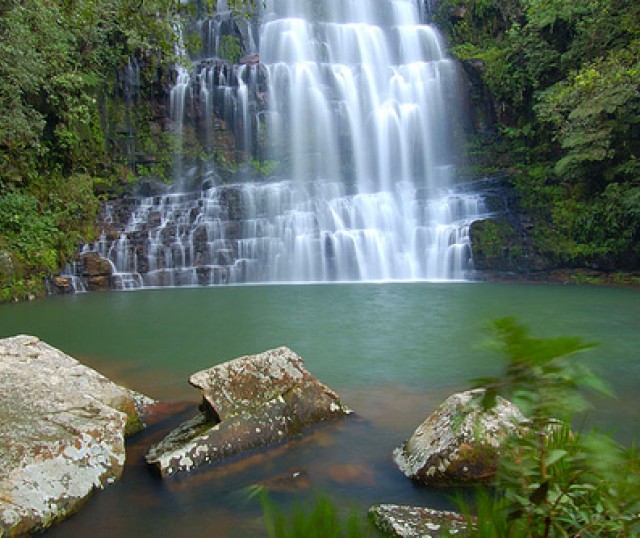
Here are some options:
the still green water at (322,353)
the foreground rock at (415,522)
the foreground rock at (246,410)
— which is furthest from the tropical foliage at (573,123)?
the foreground rock at (415,522)

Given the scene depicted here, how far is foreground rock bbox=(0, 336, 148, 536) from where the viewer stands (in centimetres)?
304

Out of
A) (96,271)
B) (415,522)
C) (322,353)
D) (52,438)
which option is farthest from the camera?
(96,271)

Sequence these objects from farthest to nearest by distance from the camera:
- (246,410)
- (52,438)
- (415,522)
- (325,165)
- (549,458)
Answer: (325,165)
(246,410)
(52,438)
(415,522)
(549,458)

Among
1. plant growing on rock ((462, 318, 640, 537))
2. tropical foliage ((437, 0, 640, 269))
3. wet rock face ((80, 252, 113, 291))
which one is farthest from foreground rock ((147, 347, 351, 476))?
tropical foliage ((437, 0, 640, 269))

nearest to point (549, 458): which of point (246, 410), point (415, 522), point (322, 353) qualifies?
point (415, 522)

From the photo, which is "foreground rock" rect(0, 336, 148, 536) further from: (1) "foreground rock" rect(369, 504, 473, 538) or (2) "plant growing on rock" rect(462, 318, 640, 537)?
(2) "plant growing on rock" rect(462, 318, 640, 537)

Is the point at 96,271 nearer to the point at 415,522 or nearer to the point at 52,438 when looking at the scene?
the point at 52,438

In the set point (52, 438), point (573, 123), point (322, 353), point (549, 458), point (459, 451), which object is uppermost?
point (573, 123)

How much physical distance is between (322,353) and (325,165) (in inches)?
707

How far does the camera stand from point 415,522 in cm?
264

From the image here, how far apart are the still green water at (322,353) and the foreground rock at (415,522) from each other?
0.50m

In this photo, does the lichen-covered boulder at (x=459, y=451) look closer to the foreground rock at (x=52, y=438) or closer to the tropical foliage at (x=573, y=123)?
the foreground rock at (x=52, y=438)

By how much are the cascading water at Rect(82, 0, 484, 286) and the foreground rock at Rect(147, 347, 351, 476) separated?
46.9ft

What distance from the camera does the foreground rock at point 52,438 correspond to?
3.04 metres
